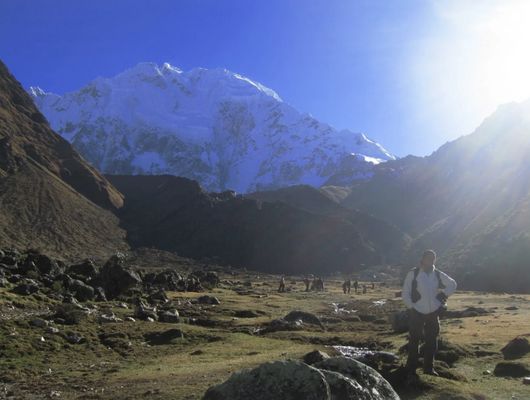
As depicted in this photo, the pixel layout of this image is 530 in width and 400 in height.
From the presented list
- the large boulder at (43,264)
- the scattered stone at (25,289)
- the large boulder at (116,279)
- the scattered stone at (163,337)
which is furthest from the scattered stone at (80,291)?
the scattered stone at (163,337)

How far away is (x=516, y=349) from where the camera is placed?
792 inches

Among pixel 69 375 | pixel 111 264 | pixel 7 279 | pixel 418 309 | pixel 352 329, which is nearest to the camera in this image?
pixel 418 309

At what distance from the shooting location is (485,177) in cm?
18712

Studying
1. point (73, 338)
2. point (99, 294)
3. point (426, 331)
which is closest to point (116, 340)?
point (73, 338)

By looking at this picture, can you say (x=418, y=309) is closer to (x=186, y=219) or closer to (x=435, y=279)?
(x=435, y=279)

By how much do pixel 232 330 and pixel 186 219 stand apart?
15721cm

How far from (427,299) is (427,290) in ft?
0.78

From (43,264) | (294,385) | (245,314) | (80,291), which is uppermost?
(43,264)

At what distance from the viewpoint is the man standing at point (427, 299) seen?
15.0 m

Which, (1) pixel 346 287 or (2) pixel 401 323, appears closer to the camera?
(2) pixel 401 323

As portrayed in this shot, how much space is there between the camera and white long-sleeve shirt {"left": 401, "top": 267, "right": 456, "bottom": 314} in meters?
15.0

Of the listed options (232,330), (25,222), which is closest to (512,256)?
(232,330)

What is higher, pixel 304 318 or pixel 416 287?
pixel 416 287

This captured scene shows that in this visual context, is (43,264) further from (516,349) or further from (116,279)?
(516,349)
